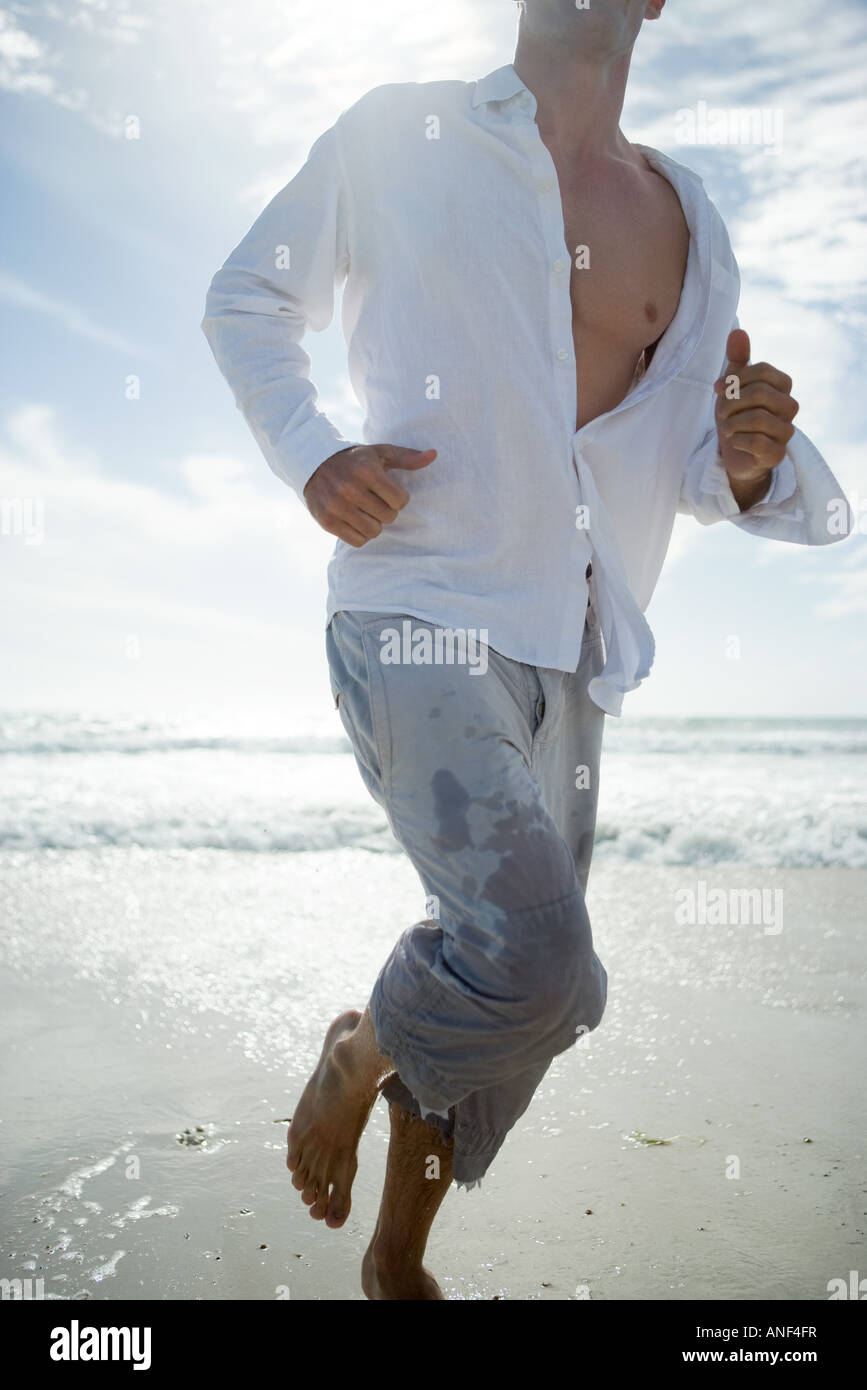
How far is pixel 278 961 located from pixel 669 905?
2431mm

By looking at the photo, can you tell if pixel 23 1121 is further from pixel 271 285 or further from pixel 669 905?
pixel 669 905

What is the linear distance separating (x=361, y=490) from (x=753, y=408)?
30.7 inches

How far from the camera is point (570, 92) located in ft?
7.37

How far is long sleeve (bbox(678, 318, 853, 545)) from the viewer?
7.18ft

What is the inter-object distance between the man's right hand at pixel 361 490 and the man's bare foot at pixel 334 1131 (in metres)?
0.93

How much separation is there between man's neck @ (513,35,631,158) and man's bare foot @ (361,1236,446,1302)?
7.17ft

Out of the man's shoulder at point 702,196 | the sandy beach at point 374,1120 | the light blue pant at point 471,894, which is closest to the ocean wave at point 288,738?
the sandy beach at point 374,1120

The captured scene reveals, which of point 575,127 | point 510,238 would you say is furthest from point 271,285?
point 575,127

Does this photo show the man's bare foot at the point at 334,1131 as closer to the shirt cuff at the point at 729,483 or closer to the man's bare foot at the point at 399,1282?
the man's bare foot at the point at 399,1282

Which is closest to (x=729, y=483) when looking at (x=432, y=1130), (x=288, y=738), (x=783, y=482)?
(x=783, y=482)

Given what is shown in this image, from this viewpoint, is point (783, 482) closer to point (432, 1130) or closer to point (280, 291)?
point (280, 291)

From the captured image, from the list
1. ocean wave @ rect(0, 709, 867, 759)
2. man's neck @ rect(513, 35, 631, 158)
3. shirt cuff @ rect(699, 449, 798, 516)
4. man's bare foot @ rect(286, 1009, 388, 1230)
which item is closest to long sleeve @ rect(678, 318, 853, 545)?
shirt cuff @ rect(699, 449, 798, 516)

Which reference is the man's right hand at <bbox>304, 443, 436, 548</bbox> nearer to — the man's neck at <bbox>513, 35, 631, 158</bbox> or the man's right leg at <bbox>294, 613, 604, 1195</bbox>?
the man's right leg at <bbox>294, 613, 604, 1195</bbox>

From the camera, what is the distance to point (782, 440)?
2055mm
